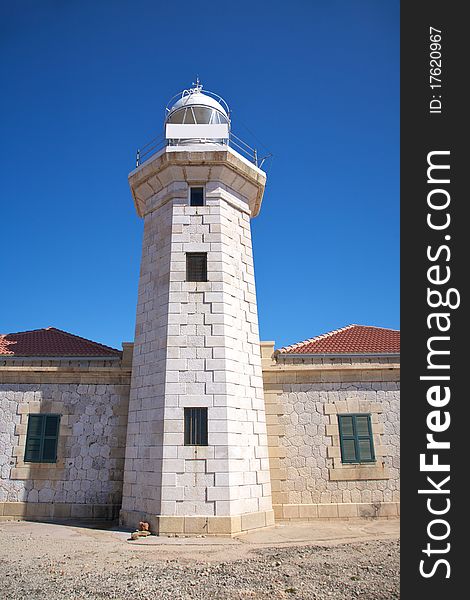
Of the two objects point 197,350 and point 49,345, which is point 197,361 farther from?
point 49,345

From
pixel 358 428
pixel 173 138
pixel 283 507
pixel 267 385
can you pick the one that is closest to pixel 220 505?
pixel 283 507

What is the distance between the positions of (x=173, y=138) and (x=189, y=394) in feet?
22.2

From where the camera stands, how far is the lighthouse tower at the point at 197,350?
9.09m

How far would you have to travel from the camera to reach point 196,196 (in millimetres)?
11539

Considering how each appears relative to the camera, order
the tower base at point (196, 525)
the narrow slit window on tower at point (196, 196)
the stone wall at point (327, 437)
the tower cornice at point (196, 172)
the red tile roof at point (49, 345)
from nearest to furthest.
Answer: the tower base at point (196, 525), the stone wall at point (327, 437), the tower cornice at point (196, 172), the narrow slit window on tower at point (196, 196), the red tile roof at point (49, 345)

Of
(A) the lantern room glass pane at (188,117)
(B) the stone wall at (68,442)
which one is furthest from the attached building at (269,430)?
(A) the lantern room glass pane at (188,117)

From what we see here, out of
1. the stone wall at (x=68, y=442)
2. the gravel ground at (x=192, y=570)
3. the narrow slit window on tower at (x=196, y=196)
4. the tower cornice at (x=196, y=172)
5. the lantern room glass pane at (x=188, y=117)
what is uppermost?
the lantern room glass pane at (x=188, y=117)

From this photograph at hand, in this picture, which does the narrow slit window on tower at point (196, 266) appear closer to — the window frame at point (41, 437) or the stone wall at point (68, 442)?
the stone wall at point (68, 442)

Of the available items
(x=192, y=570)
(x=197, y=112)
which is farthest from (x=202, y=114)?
(x=192, y=570)

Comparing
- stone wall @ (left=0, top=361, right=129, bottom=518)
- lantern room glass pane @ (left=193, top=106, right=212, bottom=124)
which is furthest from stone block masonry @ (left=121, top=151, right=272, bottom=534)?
lantern room glass pane @ (left=193, top=106, right=212, bottom=124)

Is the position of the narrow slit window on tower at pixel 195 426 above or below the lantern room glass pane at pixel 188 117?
below

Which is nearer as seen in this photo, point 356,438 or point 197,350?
point 197,350

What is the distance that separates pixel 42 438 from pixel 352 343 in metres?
8.22

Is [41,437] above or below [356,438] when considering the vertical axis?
below
